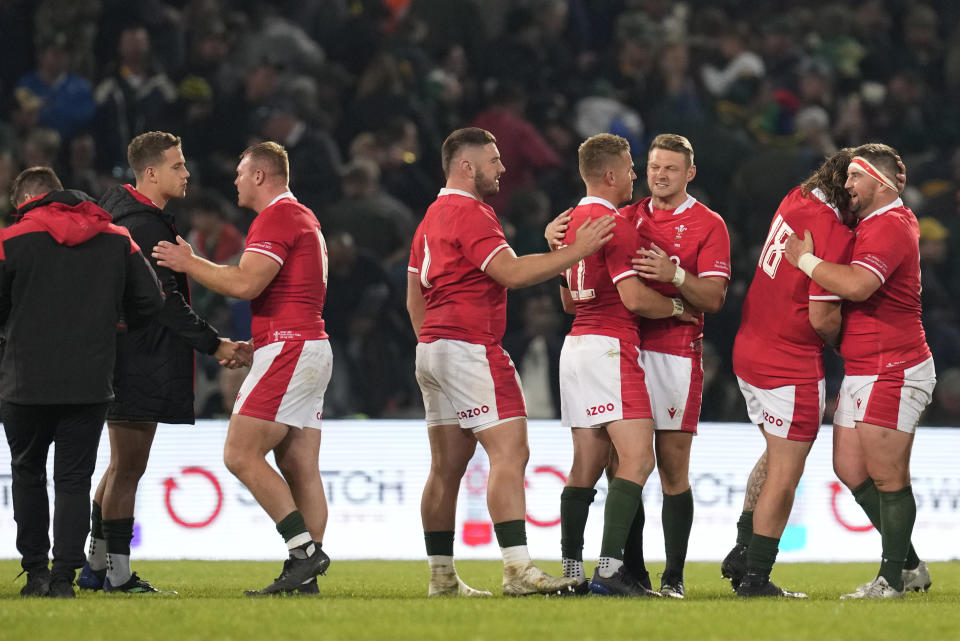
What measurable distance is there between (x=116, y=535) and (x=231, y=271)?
152 centimetres

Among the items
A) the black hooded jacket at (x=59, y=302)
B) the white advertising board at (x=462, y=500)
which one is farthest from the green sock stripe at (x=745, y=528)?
the black hooded jacket at (x=59, y=302)

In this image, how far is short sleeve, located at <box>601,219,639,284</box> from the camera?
20.0ft

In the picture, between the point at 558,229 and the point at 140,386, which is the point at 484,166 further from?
the point at 140,386

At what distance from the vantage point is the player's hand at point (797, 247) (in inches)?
246

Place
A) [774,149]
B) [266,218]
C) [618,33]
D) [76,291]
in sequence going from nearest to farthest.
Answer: [76,291] → [266,218] → [774,149] → [618,33]

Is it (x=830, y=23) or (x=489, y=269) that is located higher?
(x=830, y=23)

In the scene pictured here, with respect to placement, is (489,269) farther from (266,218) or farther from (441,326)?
(266,218)

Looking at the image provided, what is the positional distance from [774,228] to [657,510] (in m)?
3.65

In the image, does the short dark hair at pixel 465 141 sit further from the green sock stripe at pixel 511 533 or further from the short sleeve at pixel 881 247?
the short sleeve at pixel 881 247

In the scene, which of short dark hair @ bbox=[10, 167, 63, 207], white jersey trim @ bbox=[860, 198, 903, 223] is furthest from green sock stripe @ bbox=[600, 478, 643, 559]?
short dark hair @ bbox=[10, 167, 63, 207]

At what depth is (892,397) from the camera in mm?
6238

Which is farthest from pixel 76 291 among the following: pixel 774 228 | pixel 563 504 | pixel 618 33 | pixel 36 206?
pixel 618 33

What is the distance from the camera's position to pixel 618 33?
15.0 meters

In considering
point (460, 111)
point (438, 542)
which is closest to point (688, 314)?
point (438, 542)
